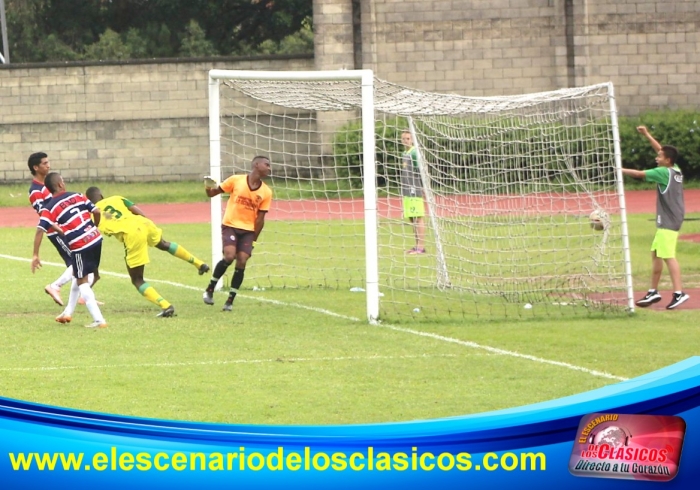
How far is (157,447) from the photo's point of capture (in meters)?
2.26

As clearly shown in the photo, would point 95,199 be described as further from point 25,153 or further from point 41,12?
point 41,12

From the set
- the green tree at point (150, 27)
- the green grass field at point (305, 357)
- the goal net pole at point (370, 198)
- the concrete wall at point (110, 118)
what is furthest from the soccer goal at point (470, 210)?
the green tree at point (150, 27)

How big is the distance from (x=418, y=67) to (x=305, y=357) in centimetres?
2310

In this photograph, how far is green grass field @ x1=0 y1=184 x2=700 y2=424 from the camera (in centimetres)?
784

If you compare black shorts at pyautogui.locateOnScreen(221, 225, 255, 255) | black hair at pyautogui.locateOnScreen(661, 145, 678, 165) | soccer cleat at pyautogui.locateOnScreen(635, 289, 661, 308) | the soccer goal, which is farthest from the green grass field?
black hair at pyautogui.locateOnScreen(661, 145, 678, 165)

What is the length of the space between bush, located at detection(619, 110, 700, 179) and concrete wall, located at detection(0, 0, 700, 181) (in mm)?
1327

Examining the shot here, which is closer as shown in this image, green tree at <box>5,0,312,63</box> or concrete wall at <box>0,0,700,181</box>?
concrete wall at <box>0,0,700,181</box>

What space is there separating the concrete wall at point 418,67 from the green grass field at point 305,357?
18496mm

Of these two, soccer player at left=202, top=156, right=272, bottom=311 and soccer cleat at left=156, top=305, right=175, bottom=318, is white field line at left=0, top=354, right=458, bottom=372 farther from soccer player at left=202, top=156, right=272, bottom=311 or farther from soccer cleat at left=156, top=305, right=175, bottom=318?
soccer player at left=202, top=156, right=272, bottom=311

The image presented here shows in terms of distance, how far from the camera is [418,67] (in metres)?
31.9

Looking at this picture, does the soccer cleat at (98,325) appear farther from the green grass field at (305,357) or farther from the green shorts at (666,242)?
the green shorts at (666,242)

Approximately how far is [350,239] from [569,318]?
28.0 feet

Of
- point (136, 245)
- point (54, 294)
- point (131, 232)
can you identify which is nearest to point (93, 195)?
point (131, 232)

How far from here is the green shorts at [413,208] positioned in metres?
17.2
